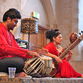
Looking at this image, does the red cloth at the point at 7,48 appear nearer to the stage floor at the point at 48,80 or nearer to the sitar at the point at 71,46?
the stage floor at the point at 48,80

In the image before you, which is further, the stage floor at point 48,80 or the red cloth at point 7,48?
the red cloth at point 7,48

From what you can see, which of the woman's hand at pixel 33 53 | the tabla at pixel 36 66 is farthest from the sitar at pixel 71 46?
the woman's hand at pixel 33 53

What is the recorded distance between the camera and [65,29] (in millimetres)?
6934

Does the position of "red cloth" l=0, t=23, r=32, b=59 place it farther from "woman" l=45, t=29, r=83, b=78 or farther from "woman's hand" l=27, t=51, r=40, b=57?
"woman" l=45, t=29, r=83, b=78

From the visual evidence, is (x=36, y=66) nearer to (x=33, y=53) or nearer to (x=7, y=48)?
(x=33, y=53)

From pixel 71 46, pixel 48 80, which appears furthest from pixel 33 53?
pixel 71 46

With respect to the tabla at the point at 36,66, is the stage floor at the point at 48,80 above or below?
below

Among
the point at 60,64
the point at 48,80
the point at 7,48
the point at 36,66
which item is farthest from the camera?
the point at 60,64

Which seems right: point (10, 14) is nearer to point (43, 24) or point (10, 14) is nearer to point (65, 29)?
point (43, 24)

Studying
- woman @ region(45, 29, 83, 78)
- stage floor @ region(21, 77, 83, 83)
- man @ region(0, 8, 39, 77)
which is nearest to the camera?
stage floor @ region(21, 77, 83, 83)

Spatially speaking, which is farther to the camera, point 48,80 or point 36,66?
point 36,66

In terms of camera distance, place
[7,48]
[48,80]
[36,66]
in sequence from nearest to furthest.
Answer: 1. [48,80]
2. [7,48]
3. [36,66]

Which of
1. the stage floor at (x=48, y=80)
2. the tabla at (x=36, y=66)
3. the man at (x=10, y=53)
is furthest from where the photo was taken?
the tabla at (x=36, y=66)

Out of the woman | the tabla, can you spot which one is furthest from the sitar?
the tabla
